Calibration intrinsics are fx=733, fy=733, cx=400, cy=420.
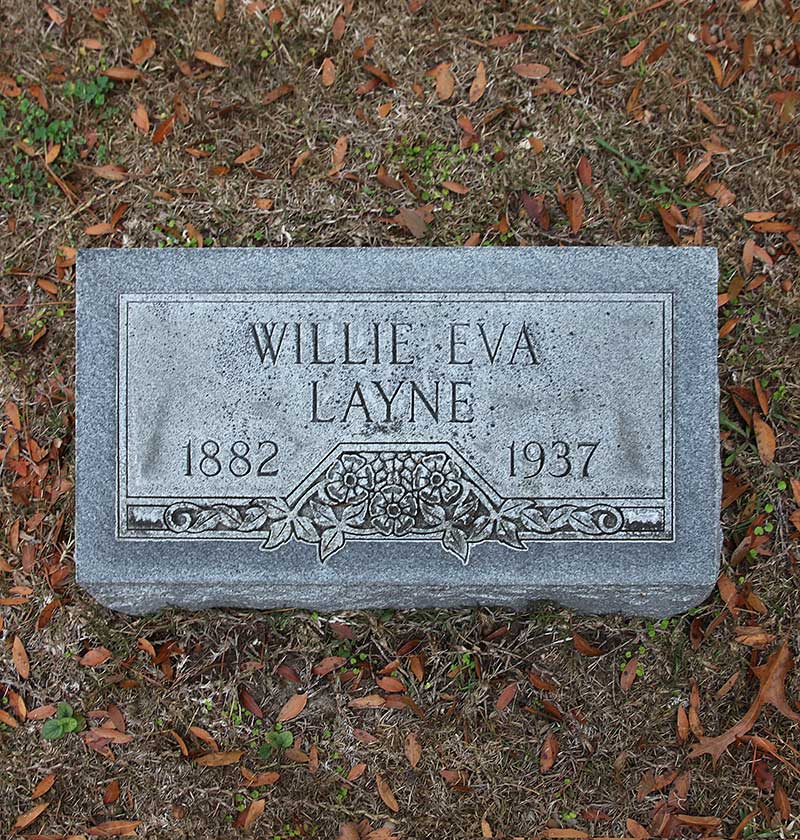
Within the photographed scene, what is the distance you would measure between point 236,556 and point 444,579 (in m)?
0.74

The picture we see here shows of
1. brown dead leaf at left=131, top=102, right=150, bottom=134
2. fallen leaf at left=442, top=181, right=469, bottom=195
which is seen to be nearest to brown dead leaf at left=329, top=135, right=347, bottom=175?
fallen leaf at left=442, top=181, right=469, bottom=195

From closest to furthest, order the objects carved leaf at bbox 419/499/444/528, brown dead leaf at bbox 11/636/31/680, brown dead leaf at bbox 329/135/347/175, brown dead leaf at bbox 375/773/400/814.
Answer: carved leaf at bbox 419/499/444/528 → brown dead leaf at bbox 375/773/400/814 → brown dead leaf at bbox 11/636/31/680 → brown dead leaf at bbox 329/135/347/175

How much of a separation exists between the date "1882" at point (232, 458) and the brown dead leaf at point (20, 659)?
1.20m

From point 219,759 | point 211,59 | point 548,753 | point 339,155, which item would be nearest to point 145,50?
point 211,59

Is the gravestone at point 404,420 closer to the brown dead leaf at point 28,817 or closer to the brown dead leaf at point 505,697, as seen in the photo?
the brown dead leaf at point 505,697

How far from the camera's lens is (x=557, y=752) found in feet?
9.65

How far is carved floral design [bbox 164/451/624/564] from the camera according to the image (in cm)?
256

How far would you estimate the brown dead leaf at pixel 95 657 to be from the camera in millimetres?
3004

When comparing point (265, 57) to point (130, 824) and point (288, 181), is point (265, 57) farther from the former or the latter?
point (130, 824)

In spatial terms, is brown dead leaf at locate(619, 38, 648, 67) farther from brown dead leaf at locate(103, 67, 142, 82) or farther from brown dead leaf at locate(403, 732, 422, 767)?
brown dead leaf at locate(403, 732, 422, 767)

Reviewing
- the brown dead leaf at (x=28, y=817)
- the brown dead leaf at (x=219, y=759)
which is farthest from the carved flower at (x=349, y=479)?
the brown dead leaf at (x=28, y=817)

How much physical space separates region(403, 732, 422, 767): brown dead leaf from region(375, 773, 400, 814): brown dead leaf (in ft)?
0.44

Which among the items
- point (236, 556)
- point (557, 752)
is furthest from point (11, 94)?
point (557, 752)

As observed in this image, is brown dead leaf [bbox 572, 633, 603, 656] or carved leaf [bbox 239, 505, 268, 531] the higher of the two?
carved leaf [bbox 239, 505, 268, 531]
